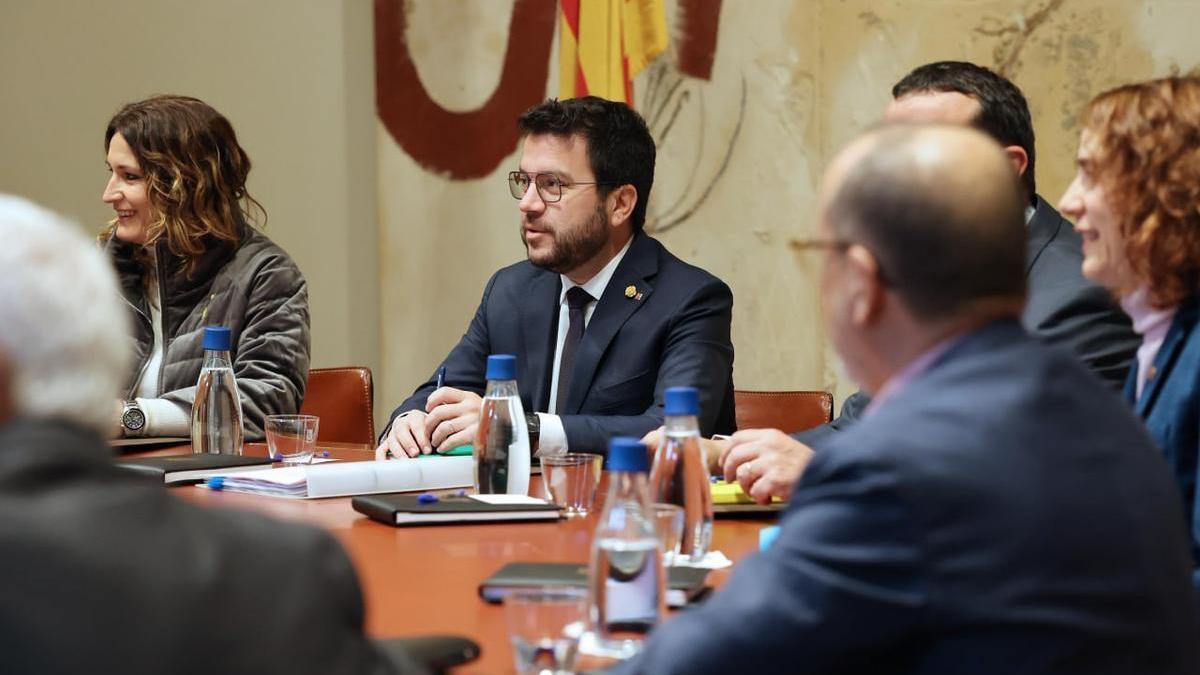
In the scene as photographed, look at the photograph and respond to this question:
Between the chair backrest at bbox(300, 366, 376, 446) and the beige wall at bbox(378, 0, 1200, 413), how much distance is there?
1.35 m

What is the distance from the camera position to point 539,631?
5.00ft

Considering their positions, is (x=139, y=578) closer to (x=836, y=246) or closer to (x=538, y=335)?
(x=836, y=246)

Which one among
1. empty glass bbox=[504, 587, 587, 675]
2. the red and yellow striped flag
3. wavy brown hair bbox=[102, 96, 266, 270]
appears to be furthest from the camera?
the red and yellow striped flag

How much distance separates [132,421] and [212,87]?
8.04ft

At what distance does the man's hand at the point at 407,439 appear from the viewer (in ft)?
9.90

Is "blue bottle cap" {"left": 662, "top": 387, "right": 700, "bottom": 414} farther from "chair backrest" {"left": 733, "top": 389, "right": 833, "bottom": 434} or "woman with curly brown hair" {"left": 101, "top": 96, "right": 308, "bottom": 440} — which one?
"woman with curly brown hair" {"left": 101, "top": 96, "right": 308, "bottom": 440}

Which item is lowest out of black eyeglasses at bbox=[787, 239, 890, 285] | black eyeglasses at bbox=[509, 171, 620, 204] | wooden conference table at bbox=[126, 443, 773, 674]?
wooden conference table at bbox=[126, 443, 773, 674]

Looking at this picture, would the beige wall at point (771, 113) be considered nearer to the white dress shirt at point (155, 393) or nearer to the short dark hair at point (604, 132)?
the short dark hair at point (604, 132)

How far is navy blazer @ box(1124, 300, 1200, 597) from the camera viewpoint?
2027mm

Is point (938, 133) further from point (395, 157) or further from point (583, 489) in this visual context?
point (395, 157)

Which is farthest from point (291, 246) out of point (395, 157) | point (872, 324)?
point (872, 324)

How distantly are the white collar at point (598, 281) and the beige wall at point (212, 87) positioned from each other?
89.7 inches

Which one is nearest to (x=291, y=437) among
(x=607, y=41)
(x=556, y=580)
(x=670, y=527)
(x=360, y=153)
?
(x=670, y=527)

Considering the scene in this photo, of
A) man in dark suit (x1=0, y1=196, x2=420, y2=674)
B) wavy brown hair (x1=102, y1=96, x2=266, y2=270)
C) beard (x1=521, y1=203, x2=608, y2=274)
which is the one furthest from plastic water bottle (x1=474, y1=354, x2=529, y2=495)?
wavy brown hair (x1=102, y1=96, x2=266, y2=270)
